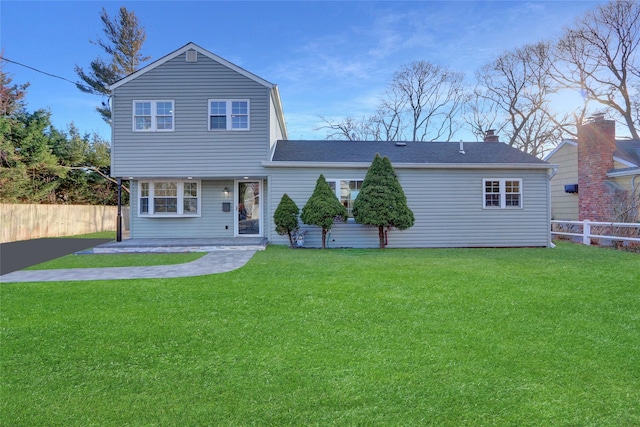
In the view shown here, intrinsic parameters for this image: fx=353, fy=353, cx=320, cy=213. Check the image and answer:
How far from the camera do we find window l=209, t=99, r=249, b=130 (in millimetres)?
12094

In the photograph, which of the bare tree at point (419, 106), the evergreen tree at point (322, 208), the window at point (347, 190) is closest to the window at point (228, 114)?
the evergreen tree at point (322, 208)

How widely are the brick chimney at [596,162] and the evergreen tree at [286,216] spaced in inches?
460

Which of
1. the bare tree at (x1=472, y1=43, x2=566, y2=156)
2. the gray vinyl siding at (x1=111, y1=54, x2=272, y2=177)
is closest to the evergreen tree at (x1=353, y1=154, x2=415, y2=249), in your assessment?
the gray vinyl siding at (x1=111, y1=54, x2=272, y2=177)

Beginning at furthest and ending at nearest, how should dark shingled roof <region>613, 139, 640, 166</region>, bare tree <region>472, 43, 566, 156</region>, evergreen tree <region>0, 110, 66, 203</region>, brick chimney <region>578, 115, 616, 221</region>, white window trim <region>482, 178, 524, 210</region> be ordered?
bare tree <region>472, 43, 566, 156</region> → evergreen tree <region>0, 110, 66, 203</region> → dark shingled roof <region>613, 139, 640, 166</region> → brick chimney <region>578, 115, 616, 221</region> → white window trim <region>482, 178, 524, 210</region>

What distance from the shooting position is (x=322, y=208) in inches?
432

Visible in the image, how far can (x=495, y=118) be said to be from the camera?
27531mm

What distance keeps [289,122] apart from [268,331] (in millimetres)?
25065

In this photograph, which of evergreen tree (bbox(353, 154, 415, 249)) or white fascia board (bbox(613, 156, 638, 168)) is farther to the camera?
white fascia board (bbox(613, 156, 638, 168))

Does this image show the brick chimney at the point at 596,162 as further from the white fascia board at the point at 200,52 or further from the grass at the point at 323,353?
the white fascia board at the point at 200,52

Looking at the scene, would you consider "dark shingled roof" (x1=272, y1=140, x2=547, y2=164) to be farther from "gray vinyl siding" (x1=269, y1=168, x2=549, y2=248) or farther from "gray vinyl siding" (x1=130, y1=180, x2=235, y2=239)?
"gray vinyl siding" (x1=130, y1=180, x2=235, y2=239)

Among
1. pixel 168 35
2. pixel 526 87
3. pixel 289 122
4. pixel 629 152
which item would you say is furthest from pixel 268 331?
pixel 526 87

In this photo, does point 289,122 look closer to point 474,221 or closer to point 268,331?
point 474,221

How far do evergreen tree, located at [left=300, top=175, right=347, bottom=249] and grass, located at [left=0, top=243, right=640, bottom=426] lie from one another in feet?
16.3

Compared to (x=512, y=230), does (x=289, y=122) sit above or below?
above
